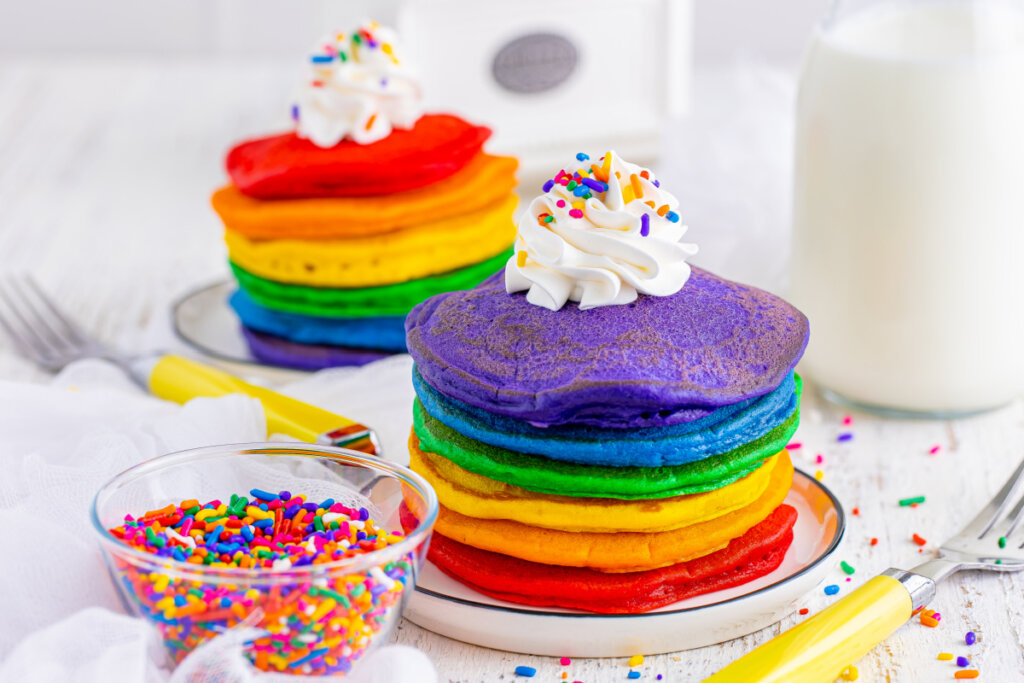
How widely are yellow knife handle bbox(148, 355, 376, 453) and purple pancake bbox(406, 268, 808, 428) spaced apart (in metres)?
0.30

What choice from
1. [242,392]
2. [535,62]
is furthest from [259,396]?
[535,62]

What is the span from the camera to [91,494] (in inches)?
53.2

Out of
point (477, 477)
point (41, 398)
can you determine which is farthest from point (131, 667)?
point (41, 398)

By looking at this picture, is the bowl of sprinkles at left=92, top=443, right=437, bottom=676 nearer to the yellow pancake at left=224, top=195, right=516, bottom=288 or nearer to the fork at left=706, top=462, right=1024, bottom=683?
the fork at left=706, top=462, right=1024, bottom=683

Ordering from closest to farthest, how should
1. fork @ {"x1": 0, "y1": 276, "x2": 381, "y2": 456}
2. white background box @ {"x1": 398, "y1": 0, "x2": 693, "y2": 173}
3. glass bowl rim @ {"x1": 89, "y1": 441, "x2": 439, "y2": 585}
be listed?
1. glass bowl rim @ {"x1": 89, "y1": 441, "x2": 439, "y2": 585}
2. fork @ {"x1": 0, "y1": 276, "x2": 381, "y2": 456}
3. white background box @ {"x1": 398, "y1": 0, "x2": 693, "y2": 173}

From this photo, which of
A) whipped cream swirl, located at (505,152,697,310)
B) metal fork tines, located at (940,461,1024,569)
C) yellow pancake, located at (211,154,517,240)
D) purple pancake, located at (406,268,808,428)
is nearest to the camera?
purple pancake, located at (406,268,808,428)

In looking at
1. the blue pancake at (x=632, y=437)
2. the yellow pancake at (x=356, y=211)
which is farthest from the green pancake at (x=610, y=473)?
the yellow pancake at (x=356, y=211)

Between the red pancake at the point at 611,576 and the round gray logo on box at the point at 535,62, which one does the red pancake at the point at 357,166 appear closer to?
the red pancake at the point at 611,576

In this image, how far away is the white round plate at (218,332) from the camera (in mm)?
1908

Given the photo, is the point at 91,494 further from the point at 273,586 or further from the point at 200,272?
the point at 200,272

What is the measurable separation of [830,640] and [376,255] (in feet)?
3.24

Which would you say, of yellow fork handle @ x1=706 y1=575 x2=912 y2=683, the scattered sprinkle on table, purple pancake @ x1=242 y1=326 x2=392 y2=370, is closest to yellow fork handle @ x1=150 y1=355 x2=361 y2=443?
purple pancake @ x1=242 y1=326 x2=392 y2=370

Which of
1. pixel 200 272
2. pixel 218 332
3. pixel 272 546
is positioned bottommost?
pixel 200 272

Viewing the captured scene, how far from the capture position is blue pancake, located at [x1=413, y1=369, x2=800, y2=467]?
115 cm
